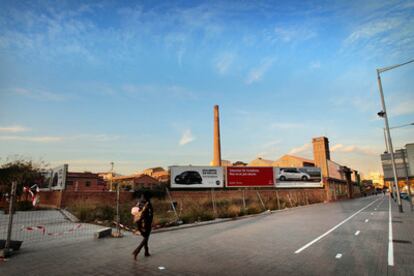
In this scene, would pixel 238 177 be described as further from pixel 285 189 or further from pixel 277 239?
pixel 277 239

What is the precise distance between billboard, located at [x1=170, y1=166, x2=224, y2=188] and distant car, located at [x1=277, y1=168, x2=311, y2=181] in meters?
11.2

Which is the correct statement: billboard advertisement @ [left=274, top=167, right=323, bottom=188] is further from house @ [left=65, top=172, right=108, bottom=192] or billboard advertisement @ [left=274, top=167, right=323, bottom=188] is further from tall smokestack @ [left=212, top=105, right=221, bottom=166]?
house @ [left=65, top=172, right=108, bottom=192]

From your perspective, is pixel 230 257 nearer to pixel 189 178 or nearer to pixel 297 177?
pixel 189 178

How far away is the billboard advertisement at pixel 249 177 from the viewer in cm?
4500

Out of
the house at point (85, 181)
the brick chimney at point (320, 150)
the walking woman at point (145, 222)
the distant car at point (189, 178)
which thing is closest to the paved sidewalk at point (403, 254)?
the walking woman at point (145, 222)

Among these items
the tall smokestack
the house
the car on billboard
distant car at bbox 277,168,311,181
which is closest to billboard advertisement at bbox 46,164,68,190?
the house

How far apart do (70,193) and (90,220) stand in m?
16.0

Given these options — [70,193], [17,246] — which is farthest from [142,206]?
[70,193]

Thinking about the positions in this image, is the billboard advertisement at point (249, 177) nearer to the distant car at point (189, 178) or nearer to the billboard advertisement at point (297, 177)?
the billboard advertisement at point (297, 177)

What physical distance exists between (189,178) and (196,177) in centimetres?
115

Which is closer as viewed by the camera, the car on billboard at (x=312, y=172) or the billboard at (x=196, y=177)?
the billboard at (x=196, y=177)

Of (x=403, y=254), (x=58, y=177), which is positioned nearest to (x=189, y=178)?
(x=58, y=177)

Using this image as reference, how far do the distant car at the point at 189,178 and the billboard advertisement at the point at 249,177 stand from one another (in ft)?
16.2

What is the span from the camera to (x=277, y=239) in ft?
34.2
